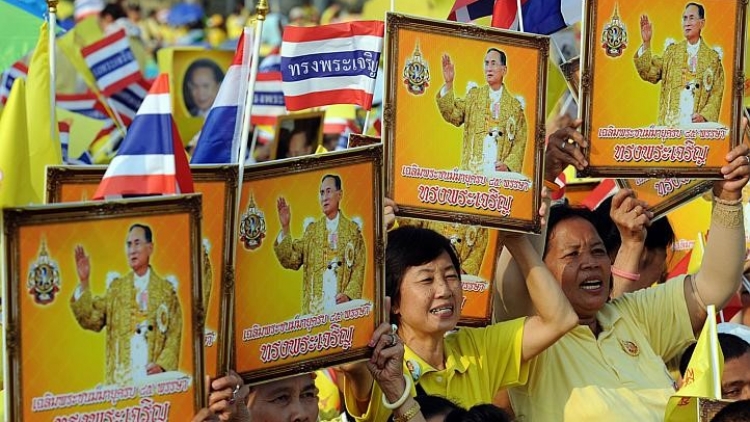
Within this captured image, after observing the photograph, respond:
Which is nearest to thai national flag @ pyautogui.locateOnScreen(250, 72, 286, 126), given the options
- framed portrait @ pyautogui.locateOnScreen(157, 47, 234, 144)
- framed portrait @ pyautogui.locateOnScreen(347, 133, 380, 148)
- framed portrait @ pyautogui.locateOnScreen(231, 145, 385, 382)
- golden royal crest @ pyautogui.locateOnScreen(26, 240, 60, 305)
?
framed portrait @ pyautogui.locateOnScreen(157, 47, 234, 144)

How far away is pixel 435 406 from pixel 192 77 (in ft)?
22.9

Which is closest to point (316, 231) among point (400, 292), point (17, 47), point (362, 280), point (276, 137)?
point (362, 280)

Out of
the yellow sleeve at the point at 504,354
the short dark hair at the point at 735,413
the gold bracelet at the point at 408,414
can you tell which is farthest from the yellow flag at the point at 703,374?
the gold bracelet at the point at 408,414

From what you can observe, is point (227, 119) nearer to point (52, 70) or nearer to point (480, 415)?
point (52, 70)

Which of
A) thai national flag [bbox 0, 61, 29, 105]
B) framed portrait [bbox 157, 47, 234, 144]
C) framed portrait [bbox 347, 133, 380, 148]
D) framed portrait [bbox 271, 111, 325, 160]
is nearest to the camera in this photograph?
framed portrait [bbox 347, 133, 380, 148]

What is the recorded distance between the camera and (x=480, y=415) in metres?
5.04

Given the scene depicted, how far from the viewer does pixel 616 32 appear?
5977 millimetres

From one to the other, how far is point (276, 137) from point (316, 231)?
556 centimetres

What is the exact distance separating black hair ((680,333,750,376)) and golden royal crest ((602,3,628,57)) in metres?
1.25

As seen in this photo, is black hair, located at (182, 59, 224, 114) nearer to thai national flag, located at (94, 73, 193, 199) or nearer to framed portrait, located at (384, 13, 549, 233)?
framed portrait, located at (384, 13, 549, 233)

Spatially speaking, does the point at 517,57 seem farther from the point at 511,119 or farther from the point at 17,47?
the point at 17,47

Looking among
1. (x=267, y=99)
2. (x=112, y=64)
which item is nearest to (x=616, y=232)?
(x=112, y=64)

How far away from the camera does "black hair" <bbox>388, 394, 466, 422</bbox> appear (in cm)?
523

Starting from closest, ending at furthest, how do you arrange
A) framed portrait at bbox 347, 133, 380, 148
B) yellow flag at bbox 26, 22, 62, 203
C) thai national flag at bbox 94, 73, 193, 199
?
thai national flag at bbox 94, 73, 193, 199 → yellow flag at bbox 26, 22, 62, 203 → framed portrait at bbox 347, 133, 380, 148
